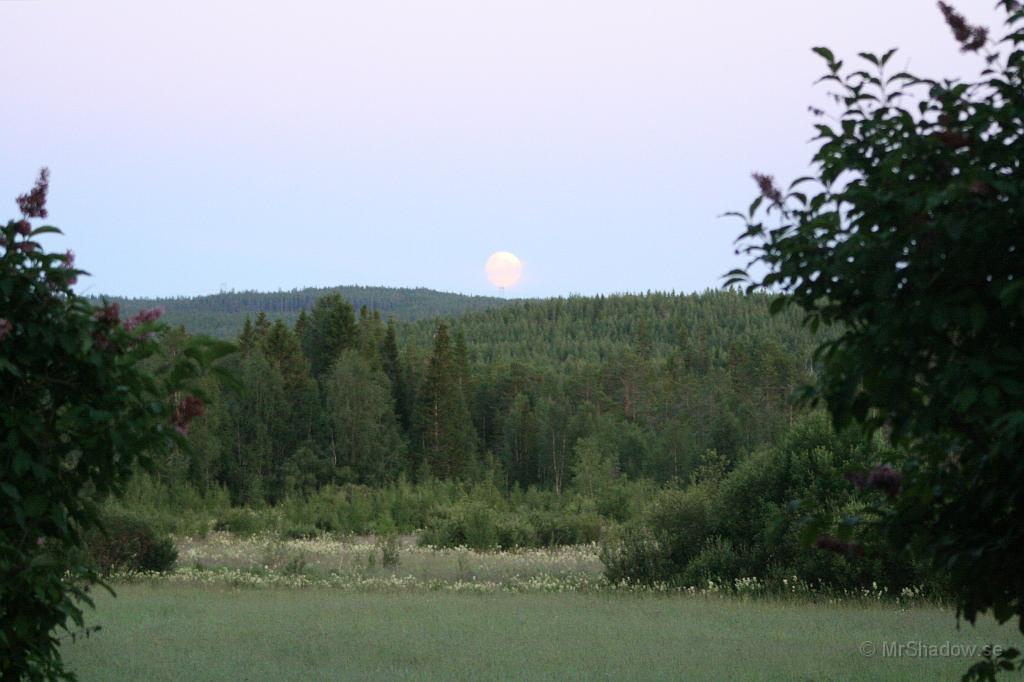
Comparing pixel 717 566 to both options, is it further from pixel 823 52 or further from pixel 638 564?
pixel 823 52

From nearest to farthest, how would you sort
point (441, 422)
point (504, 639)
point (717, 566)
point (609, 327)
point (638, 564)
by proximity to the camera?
1. point (504, 639)
2. point (717, 566)
3. point (638, 564)
4. point (441, 422)
5. point (609, 327)

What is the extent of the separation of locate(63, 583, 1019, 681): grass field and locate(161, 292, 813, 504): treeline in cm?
2871

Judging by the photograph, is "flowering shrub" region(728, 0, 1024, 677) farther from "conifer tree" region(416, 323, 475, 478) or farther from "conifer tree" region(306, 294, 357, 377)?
"conifer tree" region(306, 294, 357, 377)

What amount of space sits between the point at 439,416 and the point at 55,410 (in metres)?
63.0

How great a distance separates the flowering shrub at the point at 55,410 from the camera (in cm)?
404

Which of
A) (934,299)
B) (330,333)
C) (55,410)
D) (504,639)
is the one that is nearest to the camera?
(934,299)

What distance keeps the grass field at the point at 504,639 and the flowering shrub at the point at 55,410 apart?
176 inches

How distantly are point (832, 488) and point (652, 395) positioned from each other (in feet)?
240

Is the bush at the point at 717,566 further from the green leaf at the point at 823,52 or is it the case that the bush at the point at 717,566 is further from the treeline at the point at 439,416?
the treeline at the point at 439,416

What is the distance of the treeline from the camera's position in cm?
5972

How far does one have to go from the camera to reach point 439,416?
6712cm

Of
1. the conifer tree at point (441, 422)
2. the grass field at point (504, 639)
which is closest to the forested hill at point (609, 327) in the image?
the conifer tree at point (441, 422)

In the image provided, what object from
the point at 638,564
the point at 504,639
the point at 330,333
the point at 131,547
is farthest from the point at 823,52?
the point at 330,333

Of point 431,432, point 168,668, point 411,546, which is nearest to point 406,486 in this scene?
point 411,546
